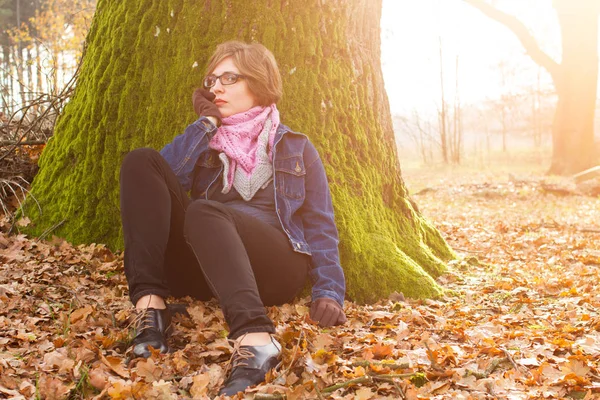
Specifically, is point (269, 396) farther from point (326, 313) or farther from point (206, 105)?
point (206, 105)

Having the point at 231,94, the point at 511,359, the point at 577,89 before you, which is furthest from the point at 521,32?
the point at 511,359

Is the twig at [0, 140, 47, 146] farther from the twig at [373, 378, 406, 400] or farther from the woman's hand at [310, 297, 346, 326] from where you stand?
the twig at [373, 378, 406, 400]

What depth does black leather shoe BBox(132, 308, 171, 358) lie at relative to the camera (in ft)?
7.76

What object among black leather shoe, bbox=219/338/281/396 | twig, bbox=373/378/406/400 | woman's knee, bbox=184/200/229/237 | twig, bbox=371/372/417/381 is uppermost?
woman's knee, bbox=184/200/229/237

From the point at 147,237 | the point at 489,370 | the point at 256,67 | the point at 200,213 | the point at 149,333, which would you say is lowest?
the point at 489,370

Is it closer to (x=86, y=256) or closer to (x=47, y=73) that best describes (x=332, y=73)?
(x=86, y=256)

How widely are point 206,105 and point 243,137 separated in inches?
11.7

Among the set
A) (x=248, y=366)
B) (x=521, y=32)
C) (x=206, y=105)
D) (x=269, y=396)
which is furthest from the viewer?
(x=521, y=32)

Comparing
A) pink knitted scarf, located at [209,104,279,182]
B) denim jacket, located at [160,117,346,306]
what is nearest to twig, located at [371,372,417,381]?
denim jacket, located at [160,117,346,306]

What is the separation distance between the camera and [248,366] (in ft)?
7.00

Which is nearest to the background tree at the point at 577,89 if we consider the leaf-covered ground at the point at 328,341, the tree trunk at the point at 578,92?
the tree trunk at the point at 578,92

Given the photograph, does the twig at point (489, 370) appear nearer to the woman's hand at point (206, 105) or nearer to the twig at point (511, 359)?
the twig at point (511, 359)

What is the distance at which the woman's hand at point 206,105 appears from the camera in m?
3.12

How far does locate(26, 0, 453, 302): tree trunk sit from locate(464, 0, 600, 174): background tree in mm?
12670
